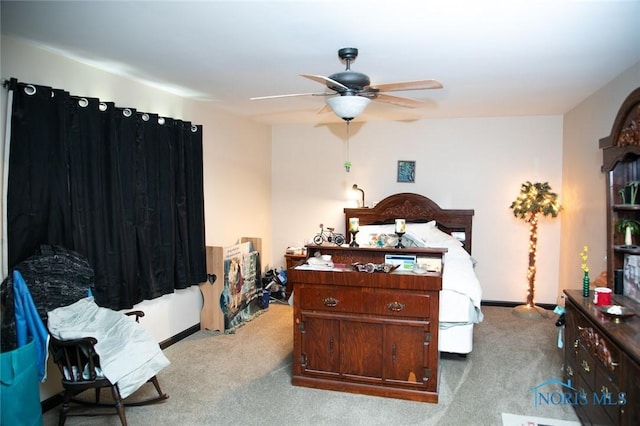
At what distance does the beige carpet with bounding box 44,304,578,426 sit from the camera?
2.63 m

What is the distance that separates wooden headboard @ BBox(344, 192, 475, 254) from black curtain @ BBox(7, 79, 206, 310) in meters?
2.28

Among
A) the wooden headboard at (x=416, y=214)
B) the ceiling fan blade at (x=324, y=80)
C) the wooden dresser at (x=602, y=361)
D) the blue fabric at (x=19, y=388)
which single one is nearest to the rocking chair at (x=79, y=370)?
the blue fabric at (x=19, y=388)

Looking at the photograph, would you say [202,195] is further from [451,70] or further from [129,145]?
[451,70]

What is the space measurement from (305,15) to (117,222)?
211 cm

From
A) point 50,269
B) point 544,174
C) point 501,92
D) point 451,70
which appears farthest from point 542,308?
point 50,269

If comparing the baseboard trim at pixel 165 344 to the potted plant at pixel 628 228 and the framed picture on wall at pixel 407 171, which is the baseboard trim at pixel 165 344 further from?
the potted plant at pixel 628 228

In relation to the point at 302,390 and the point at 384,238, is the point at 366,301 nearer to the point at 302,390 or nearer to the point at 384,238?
the point at 384,238

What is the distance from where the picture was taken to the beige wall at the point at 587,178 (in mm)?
3470

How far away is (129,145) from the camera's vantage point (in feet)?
10.7

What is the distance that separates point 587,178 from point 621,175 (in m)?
1.35

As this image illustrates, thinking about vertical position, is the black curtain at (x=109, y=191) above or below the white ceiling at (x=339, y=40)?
below

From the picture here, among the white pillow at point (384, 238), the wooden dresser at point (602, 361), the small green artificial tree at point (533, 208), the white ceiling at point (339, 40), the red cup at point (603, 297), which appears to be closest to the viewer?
the wooden dresser at point (602, 361)

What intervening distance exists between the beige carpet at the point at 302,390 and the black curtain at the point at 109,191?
765 millimetres

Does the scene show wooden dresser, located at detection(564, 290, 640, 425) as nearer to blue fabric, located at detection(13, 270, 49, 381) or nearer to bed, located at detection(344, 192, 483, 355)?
bed, located at detection(344, 192, 483, 355)
